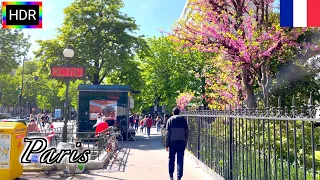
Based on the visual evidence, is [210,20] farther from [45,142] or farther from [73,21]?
[73,21]

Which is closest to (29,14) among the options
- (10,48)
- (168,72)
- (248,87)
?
(248,87)

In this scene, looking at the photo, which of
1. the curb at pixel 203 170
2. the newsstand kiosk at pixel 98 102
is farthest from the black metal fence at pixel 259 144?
the newsstand kiosk at pixel 98 102

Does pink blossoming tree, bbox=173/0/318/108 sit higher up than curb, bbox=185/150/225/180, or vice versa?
A: pink blossoming tree, bbox=173/0/318/108

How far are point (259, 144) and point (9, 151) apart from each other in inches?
242

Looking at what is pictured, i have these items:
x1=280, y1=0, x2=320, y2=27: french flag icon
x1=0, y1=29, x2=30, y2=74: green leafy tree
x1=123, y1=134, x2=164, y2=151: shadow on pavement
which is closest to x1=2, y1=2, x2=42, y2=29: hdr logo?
x1=123, y1=134, x2=164, y2=151: shadow on pavement

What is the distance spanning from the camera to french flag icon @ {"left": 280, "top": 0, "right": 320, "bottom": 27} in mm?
8383

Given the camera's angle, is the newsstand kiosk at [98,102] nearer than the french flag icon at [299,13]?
No

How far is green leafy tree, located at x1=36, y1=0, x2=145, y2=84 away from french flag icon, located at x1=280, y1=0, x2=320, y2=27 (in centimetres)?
1856

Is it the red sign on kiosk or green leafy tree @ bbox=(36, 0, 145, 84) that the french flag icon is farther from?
green leafy tree @ bbox=(36, 0, 145, 84)

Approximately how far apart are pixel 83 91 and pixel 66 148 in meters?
9.99

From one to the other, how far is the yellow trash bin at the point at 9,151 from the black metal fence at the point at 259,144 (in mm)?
5246

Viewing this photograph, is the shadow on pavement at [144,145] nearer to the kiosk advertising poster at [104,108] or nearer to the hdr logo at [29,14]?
the kiosk advertising poster at [104,108]

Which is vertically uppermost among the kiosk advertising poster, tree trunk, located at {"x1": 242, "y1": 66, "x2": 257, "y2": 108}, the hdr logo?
the hdr logo

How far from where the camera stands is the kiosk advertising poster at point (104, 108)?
1941cm
